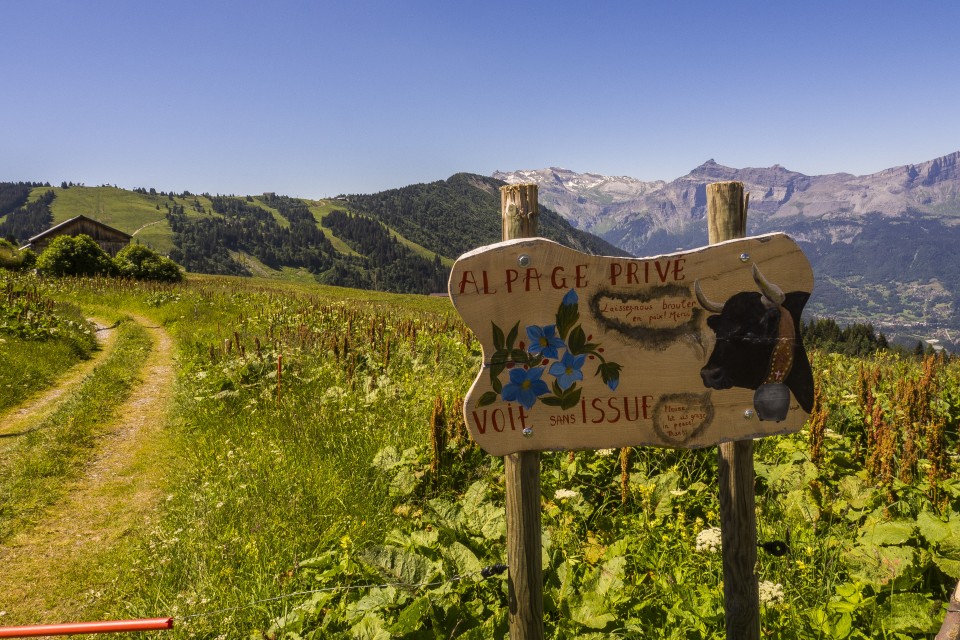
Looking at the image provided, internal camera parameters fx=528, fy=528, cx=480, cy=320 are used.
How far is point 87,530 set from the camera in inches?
189

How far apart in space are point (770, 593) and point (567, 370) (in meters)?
1.82

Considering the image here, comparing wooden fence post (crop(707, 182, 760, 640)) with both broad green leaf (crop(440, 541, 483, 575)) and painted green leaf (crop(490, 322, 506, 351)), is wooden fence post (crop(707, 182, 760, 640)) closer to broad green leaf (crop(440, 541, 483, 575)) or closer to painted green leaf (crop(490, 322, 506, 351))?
painted green leaf (crop(490, 322, 506, 351))

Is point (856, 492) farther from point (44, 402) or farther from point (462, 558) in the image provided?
point (44, 402)

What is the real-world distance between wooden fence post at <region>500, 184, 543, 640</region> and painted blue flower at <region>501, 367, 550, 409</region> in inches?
13.1

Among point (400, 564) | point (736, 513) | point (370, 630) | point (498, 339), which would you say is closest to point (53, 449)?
point (400, 564)

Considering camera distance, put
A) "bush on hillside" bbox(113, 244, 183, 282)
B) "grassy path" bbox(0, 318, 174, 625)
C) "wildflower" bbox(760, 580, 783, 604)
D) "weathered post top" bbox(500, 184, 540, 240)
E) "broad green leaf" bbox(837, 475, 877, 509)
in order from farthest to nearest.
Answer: "bush on hillside" bbox(113, 244, 183, 282)
"broad green leaf" bbox(837, 475, 877, 509)
"grassy path" bbox(0, 318, 174, 625)
"wildflower" bbox(760, 580, 783, 604)
"weathered post top" bbox(500, 184, 540, 240)

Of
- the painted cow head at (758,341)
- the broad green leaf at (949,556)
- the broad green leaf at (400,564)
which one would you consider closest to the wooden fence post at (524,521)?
the broad green leaf at (400,564)

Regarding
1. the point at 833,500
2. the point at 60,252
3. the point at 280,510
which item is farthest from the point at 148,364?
the point at 60,252

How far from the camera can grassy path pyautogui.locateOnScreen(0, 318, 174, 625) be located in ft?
12.6

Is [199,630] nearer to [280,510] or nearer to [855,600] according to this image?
[280,510]

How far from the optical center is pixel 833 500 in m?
4.19

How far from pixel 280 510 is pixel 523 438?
2.76 m

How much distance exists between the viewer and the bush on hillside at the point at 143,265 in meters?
37.7

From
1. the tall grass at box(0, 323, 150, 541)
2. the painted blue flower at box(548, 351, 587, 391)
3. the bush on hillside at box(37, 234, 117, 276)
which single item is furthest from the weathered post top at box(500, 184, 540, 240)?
the bush on hillside at box(37, 234, 117, 276)
